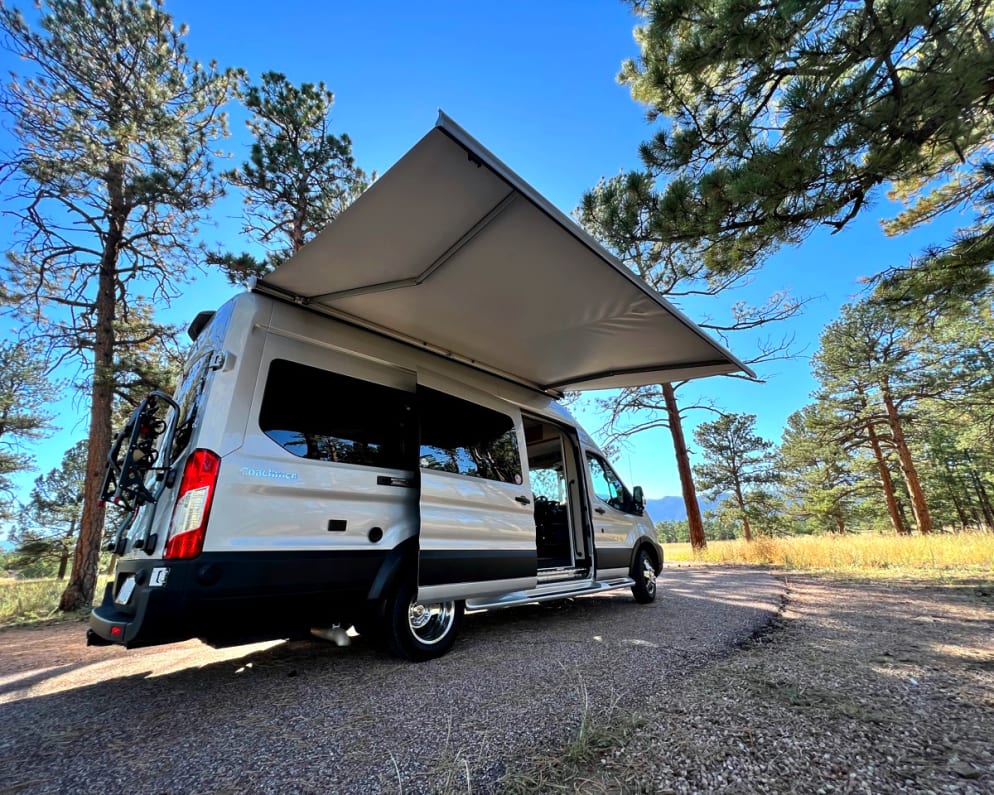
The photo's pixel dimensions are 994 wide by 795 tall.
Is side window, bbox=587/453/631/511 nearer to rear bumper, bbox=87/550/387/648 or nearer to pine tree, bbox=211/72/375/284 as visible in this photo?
rear bumper, bbox=87/550/387/648

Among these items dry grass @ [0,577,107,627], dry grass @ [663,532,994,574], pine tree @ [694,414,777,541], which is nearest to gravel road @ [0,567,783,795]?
dry grass @ [0,577,107,627]

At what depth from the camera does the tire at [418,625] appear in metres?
2.87

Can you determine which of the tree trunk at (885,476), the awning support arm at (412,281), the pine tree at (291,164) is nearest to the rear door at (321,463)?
the awning support arm at (412,281)

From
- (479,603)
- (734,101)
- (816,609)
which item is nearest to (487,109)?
(734,101)

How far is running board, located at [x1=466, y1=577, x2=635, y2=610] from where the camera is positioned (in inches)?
132

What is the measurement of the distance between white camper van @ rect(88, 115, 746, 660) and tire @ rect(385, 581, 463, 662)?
0.01 metres

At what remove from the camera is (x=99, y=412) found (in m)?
7.56

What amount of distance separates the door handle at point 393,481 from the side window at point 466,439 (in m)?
0.17

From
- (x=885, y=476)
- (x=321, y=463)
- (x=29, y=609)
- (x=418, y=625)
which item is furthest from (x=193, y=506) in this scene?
(x=885, y=476)

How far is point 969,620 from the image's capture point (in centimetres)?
354

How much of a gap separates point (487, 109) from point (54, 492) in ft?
113

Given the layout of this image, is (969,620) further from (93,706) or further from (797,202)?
(93,706)

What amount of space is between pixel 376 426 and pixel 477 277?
1.25m

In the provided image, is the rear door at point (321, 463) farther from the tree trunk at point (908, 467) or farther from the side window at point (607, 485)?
the tree trunk at point (908, 467)
